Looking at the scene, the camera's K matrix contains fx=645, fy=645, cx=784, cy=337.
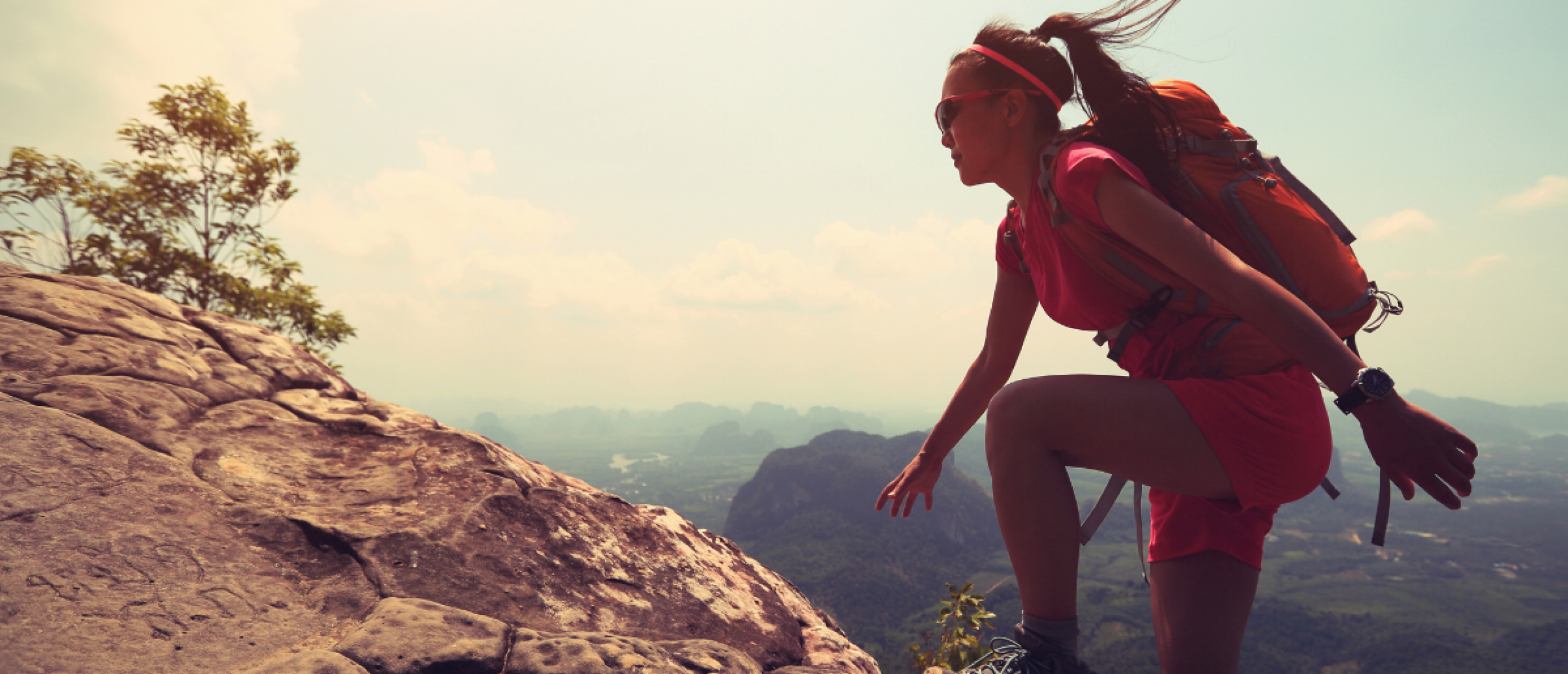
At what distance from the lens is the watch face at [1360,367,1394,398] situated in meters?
1.85

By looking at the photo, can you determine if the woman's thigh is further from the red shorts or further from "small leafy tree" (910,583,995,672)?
"small leafy tree" (910,583,995,672)

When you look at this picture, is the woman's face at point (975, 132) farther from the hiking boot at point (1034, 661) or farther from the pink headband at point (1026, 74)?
the hiking boot at point (1034, 661)

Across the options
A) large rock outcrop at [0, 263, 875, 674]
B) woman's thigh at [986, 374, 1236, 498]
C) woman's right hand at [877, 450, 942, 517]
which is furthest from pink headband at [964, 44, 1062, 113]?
large rock outcrop at [0, 263, 875, 674]

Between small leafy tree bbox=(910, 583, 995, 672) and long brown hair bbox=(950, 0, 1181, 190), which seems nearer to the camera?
long brown hair bbox=(950, 0, 1181, 190)

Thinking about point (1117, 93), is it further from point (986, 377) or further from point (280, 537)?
point (280, 537)

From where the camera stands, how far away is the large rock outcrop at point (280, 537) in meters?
2.47

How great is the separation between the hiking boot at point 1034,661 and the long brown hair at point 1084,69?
1894 millimetres

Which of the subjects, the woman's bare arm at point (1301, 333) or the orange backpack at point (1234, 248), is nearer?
the woman's bare arm at point (1301, 333)

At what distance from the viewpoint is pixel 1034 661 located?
2.42 m

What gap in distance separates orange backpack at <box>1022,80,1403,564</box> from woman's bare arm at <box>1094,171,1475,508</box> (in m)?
0.20

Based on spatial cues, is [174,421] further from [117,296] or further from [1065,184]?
[1065,184]

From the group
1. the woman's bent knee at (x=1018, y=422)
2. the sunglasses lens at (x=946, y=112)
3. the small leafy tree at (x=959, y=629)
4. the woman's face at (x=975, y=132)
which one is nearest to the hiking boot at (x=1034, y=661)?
the woman's bent knee at (x=1018, y=422)

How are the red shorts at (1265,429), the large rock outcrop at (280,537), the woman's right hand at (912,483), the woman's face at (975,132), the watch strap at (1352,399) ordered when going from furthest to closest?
the woman's right hand at (912,483)
the woman's face at (975,132)
the large rock outcrop at (280,537)
the red shorts at (1265,429)
the watch strap at (1352,399)

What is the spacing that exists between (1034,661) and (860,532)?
5314 inches
